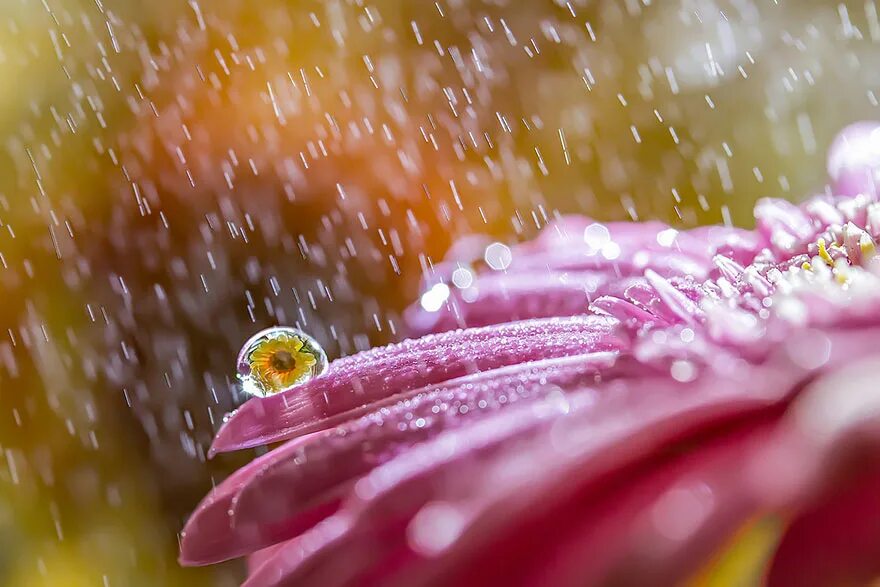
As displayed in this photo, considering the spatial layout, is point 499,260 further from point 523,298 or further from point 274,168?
point 274,168

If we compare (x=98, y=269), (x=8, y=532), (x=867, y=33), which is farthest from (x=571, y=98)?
(x=8, y=532)

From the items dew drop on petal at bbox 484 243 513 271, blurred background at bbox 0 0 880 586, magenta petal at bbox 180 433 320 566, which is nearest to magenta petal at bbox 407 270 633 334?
dew drop on petal at bbox 484 243 513 271

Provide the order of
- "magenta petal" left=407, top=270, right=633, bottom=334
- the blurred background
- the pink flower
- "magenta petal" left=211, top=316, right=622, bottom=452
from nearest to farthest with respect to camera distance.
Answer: the pink flower < "magenta petal" left=211, top=316, right=622, bottom=452 < "magenta petal" left=407, top=270, right=633, bottom=334 < the blurred background

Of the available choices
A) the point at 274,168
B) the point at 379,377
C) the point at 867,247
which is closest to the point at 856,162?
the point at 867,247

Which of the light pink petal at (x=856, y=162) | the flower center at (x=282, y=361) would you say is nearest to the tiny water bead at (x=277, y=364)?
the flower center at (x=282, y=361)

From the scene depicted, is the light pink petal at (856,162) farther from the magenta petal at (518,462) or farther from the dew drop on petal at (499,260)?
the magenta petal at (518,462)

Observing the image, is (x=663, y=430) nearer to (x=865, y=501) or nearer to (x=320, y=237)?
(x=865, y=501)

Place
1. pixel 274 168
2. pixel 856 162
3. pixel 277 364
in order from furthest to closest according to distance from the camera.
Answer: pixel 274 168 < pixel 856 162 < pixel 277 364

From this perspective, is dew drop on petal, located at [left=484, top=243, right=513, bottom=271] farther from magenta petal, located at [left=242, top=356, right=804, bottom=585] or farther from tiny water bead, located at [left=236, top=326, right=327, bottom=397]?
magenta petal, located at [left=242, top=356, right=804, bottom=585]
